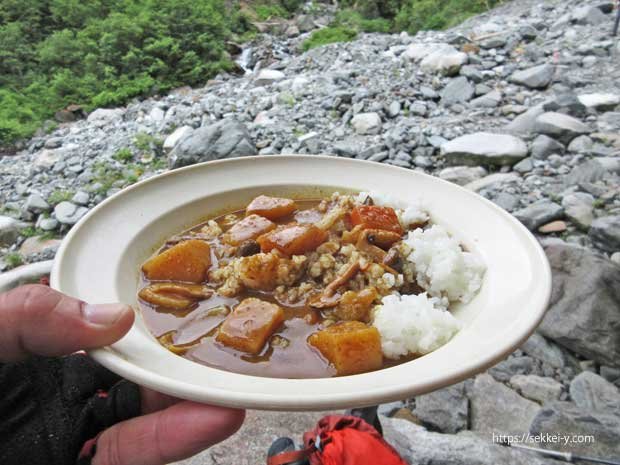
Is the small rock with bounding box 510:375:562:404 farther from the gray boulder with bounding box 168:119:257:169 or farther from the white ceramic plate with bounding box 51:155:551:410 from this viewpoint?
the gray boulder with bounding box 168:119:257:169

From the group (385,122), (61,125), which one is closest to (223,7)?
(61,125)

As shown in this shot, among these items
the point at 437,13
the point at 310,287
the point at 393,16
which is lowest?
the point at 393,16

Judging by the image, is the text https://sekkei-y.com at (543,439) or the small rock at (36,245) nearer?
the text https://sekkei-y.com at (543,439)

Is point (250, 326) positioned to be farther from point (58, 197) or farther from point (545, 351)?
point (58, 197)

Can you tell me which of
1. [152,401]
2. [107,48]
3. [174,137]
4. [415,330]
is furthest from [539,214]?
[107,48]

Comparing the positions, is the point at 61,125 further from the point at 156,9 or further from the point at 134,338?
the point at 134,338

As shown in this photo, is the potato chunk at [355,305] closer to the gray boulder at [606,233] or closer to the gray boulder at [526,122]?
the gray boulder at [606,233]

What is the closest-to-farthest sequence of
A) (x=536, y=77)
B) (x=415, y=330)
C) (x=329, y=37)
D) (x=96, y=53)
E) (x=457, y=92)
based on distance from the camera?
(x=415, y=330) → (x=536, y=77) → (x=457, y=92) → (x=96, y=53) → (x=329, y=37)

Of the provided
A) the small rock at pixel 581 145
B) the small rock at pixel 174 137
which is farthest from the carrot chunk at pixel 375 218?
the small rock at pixel 174 137
